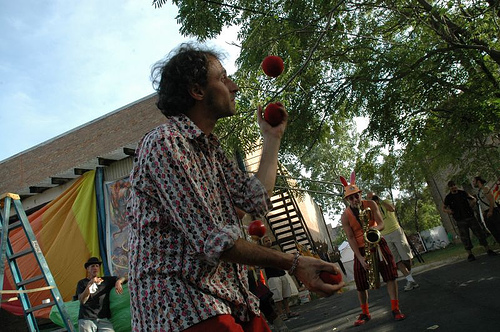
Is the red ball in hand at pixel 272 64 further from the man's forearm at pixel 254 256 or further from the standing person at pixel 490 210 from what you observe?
the standing person at pixel 490 210

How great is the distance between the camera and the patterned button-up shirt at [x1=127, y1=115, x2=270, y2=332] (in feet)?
4.65

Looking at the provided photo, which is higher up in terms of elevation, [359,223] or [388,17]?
[388,17]

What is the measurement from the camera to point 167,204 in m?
1.47

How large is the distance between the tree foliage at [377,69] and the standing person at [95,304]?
2.95 metres

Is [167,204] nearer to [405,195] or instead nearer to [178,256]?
[178,256]

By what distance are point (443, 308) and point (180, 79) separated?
5.30 metres

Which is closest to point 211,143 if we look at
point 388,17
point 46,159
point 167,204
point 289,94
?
point 167,204

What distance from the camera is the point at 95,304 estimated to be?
6461 mm

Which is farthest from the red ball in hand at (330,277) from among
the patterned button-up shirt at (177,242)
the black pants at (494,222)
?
the black pants at (494,222)

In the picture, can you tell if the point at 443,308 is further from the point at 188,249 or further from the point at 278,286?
the point at 188,249

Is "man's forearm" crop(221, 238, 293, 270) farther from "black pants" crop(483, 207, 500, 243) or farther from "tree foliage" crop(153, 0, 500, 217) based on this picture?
"black pants" crop(483, 207, 500, 243)

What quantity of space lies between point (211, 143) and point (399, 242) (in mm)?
7545

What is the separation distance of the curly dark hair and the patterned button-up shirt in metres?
0.26

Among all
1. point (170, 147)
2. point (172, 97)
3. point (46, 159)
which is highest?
point (46, 159)
